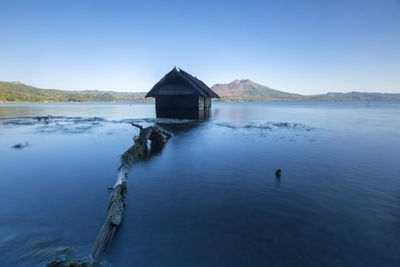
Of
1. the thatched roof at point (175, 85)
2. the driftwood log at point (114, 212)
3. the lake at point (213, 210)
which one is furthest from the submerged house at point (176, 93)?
the lake at point (213, 210)

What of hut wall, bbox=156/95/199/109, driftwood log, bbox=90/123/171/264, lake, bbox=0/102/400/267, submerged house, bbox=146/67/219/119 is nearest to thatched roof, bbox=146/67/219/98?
submerged house, bbox=146/67/219/119

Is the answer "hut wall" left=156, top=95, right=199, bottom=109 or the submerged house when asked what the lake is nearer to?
the submerged house

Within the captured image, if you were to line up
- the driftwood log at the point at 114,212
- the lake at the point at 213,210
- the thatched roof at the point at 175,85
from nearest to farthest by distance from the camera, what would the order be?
the driftwood log at the point at 114,212, the lake at the point at 213,210, the thatched roof at the point at 175,85

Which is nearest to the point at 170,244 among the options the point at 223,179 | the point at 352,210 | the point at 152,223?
the point at 152,223

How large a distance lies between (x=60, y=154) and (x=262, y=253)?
49.2 ft

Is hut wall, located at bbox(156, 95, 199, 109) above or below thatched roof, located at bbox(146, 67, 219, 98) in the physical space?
below

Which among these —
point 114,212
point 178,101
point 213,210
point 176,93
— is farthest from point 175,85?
point 114,212

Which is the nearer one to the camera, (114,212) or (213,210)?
(114,212)

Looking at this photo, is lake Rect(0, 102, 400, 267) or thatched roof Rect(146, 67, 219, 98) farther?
thatched roof Rect(146, 67, 219, 98)

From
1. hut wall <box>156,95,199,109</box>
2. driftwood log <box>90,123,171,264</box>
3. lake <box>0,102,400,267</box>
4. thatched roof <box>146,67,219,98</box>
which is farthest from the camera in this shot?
hut wall <box>156,95,199,109</box>

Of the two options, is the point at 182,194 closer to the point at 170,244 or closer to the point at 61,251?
the point at 170,244

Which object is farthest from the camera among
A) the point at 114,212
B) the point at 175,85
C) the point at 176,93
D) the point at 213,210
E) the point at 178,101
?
the point at 178,101

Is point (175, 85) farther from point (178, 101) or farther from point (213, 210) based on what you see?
point (213, 210)

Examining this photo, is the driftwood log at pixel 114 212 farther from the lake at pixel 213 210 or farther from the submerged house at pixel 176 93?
the submerged house at pixel 176 93
